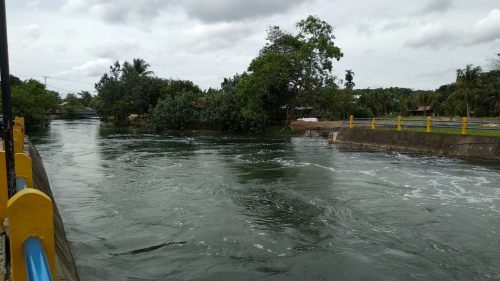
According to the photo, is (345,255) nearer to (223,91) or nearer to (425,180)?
(425,180)

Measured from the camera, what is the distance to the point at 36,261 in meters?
2.59

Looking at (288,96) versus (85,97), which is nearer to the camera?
(288,96)

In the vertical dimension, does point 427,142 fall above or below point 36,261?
below

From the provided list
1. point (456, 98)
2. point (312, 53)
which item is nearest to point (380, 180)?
point (312, 53)

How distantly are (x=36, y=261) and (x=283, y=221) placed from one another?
746 cm

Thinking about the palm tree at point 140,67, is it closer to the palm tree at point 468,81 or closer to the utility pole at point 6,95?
the palm tree at point 468,81

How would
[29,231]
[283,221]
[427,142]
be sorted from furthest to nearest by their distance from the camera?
1. [427,142]
2. [283,221]
3. [29,231]

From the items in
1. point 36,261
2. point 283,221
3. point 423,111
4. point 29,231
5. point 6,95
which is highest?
point 423,111

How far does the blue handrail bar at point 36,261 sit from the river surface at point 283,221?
4.17 meters

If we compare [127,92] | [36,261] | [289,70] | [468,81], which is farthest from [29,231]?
[127,92]

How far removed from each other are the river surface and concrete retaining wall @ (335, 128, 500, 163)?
2.42 m

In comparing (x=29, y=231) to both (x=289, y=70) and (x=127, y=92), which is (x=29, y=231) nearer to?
(x=289, y=70)

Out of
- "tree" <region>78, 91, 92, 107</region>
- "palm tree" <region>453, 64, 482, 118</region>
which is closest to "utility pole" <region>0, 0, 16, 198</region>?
"palm tree" <region>453, 64, 482, 118</region>

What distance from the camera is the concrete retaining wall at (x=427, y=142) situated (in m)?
19.8
